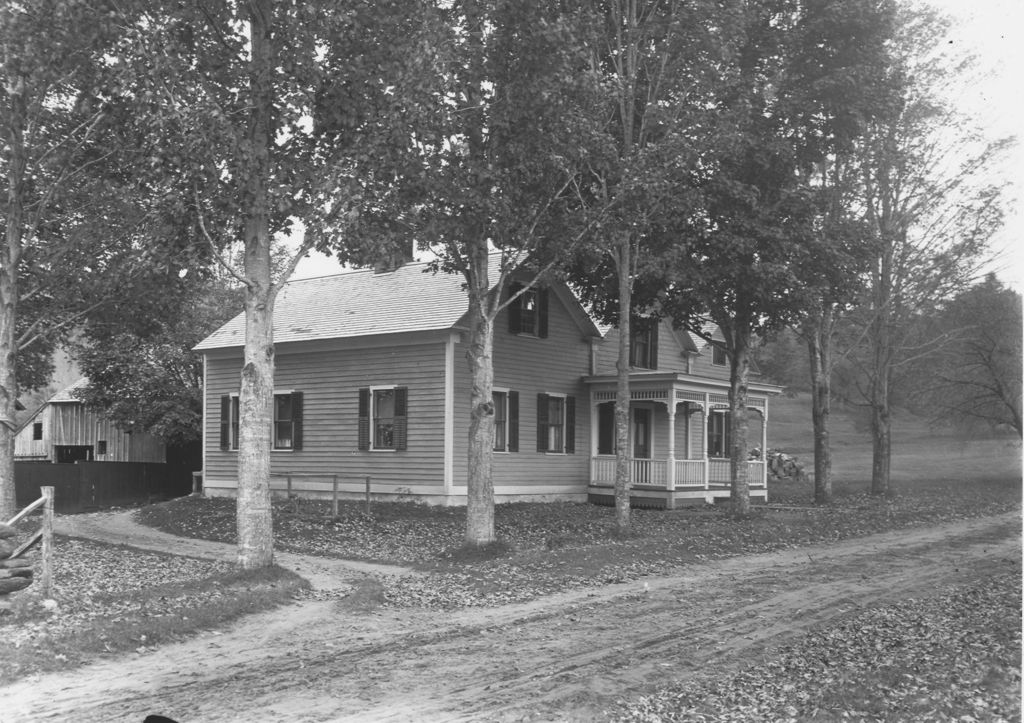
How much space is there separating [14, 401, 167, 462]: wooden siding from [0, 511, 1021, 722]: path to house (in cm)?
2355

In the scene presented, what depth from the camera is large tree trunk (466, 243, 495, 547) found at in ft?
52.4

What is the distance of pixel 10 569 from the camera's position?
10.0m

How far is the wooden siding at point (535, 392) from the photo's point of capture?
23.2 metres

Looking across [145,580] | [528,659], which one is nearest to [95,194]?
[145,580]

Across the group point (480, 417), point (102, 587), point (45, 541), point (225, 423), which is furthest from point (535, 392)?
point (45, 541)

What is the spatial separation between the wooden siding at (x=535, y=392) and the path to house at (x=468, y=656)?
1064 centimetres

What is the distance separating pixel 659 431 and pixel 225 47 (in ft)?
64.4

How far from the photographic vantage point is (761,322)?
24.3 m

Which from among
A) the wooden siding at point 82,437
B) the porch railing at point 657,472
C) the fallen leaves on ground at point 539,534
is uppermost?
the wooden siding at point 82,437

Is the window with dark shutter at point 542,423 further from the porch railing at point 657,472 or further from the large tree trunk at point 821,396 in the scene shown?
the large tree trunk at point 821,396

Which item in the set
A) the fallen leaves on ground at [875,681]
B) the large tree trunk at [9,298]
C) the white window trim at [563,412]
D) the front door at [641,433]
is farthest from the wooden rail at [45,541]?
the front door at [641,433]

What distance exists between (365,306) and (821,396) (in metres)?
13.8

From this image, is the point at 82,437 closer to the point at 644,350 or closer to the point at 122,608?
the point at 644,350

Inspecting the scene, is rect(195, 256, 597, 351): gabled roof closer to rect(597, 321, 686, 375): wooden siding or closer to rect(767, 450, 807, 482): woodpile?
rect(597, 321, 686, 375): wooden siding
